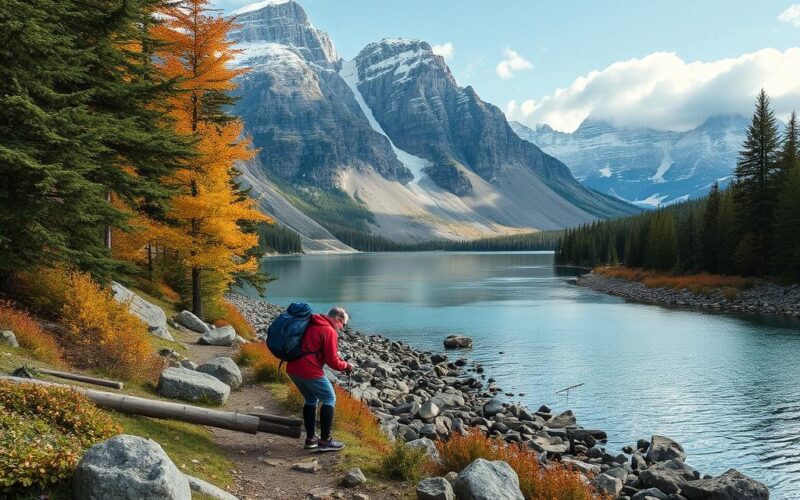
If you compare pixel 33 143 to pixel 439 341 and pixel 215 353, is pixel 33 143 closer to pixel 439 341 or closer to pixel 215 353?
pixel 215 353

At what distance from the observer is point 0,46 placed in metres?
14.7

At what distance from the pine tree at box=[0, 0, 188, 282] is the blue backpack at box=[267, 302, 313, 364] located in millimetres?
7735

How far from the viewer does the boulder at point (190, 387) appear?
13.7m

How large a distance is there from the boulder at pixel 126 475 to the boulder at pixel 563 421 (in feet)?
58.4

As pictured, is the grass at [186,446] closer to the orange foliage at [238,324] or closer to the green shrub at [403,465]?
the green shrub at [403,465]

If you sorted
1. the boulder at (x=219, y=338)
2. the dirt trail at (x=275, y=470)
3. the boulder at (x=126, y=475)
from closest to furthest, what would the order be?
the boulder at (x=126, y=475) < the dirt trail at (x=275, y=470) < the boulder at (x=219, y=338)

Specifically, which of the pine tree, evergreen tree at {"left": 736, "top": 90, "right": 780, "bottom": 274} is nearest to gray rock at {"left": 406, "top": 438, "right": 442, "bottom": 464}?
the pine tree

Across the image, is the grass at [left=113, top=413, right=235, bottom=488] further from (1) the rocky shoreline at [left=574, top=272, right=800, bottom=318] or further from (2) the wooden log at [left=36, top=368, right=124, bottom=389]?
(1) the rocky shoreline at [left=574, top=272, right=800, bottom=318]

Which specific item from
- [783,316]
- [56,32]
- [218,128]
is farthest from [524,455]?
[783,316]

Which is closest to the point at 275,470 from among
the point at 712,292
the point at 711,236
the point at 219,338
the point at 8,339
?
the point at 8,339

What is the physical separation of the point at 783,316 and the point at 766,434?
4054 centimetres

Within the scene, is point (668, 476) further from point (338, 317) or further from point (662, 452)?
point (338, 317)

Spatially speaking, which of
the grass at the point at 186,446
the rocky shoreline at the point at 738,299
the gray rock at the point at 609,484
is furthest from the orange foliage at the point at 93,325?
the rocky shoreline at the point at 738,299

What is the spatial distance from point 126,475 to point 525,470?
7026 mm
